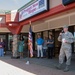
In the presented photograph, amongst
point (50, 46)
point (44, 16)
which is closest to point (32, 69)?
point (44, 16)

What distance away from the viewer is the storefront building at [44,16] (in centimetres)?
1011

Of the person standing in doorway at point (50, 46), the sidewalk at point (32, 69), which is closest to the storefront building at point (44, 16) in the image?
the person standing in doorway at point (50, 46)

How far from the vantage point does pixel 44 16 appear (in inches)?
454

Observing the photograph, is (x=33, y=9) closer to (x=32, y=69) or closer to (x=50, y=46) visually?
(x=32, y=69)

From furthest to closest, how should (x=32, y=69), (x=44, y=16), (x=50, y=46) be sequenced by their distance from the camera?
1. (x=50, y=46)
2. (x=44, y=16)
3. (x=32, y=69)

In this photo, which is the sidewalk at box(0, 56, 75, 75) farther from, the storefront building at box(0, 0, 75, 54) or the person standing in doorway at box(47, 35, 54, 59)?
the person standing in doorway at box(47, 35, 54, 59)

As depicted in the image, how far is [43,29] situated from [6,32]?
18.3 feet

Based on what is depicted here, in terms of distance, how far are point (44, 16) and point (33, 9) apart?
1.54m

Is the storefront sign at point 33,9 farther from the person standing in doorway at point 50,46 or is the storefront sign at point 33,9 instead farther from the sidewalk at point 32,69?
the sidewalk at point 32,69

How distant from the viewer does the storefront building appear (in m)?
10.1

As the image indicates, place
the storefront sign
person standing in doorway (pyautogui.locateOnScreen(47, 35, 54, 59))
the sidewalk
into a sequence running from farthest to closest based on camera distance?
person standing in doorway (pyautogui.locateOnScreen(47, 35, 54, 59)), the storefront sign, the sidewalk

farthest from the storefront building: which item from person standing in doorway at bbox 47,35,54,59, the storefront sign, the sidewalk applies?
the sidewalk

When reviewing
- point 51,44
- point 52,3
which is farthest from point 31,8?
point 51,44

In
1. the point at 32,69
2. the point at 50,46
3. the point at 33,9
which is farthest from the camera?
the point at 50,46
